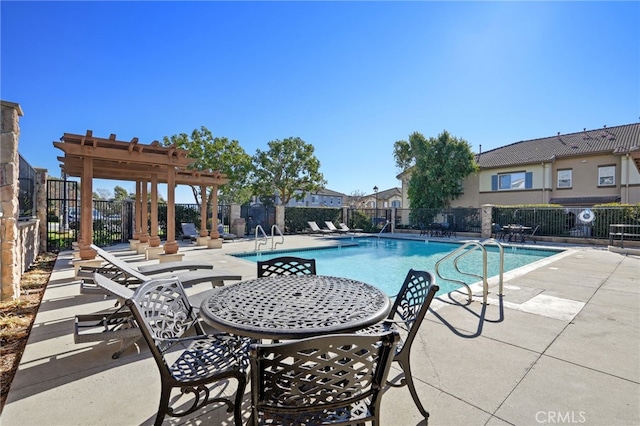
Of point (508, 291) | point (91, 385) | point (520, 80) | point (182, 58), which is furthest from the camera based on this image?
point (520, 80)

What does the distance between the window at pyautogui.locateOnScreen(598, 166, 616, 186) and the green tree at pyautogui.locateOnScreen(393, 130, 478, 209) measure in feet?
20.4

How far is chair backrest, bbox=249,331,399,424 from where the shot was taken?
1.30m

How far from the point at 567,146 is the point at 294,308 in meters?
23.3

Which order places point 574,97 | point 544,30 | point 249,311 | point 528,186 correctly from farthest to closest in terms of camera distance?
point 528,186
point 574,97
point 544,30
point 249,311

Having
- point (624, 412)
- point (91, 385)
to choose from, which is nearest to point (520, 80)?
point (624, 412)

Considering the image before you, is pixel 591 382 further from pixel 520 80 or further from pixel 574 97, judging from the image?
pixel 574 97

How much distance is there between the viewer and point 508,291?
5121mm

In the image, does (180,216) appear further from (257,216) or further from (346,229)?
(346,229)

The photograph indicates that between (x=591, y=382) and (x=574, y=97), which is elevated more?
(x=574, y=97)

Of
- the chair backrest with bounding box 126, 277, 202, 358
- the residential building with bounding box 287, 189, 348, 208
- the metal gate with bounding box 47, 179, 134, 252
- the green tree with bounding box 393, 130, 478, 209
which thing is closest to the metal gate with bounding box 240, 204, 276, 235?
the metal gate with bounding box 47, 179, 134, 252

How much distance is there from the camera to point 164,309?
7.39 ft

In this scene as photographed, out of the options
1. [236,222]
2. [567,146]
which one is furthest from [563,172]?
[236,222]

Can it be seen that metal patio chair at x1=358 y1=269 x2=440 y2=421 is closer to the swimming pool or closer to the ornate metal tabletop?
the ornate metal tabletop

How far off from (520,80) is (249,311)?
13.2m
